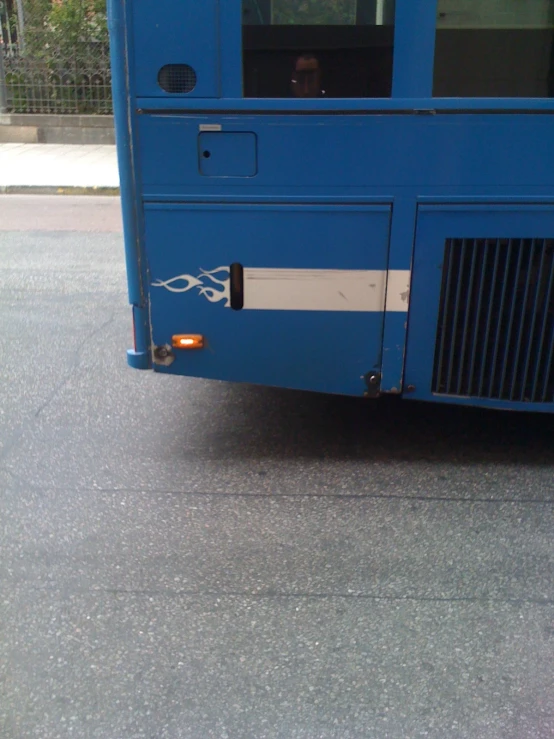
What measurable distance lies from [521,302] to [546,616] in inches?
59.1

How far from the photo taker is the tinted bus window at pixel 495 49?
3354 mm

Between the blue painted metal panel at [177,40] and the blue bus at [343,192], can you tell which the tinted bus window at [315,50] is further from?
the blue painted metal panel at [177,40]

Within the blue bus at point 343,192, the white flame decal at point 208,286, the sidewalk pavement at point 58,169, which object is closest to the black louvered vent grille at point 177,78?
the blue bus at point 343,192

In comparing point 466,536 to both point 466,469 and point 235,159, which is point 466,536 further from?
point 235,159

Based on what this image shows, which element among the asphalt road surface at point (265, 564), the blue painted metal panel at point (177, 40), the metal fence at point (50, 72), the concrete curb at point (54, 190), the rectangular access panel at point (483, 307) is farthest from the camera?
the metal fence at point (50, 72)

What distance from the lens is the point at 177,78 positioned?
3.38 meters

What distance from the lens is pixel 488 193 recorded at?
11.4 feet

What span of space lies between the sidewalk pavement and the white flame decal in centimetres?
874

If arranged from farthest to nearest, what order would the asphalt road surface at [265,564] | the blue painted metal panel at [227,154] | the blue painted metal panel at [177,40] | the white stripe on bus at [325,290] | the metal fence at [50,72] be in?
the metal fence at [50,72], the white stripe on bus at [325,290], the blue painted metal panel at [227,154], the blue painted metal panel at [177,40], the asphalt road surface at [265,564]

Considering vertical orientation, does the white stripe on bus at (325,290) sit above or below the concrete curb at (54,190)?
above

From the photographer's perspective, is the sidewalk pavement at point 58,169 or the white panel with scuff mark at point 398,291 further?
the sidewalk pavement at point 58,169

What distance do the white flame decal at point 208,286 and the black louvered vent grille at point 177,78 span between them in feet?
2.73

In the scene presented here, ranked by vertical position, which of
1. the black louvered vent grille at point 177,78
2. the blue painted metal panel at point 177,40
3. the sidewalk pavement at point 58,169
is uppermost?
the blue painted metal panel at point 177,40

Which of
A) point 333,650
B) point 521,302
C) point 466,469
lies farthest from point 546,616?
point 521,302
